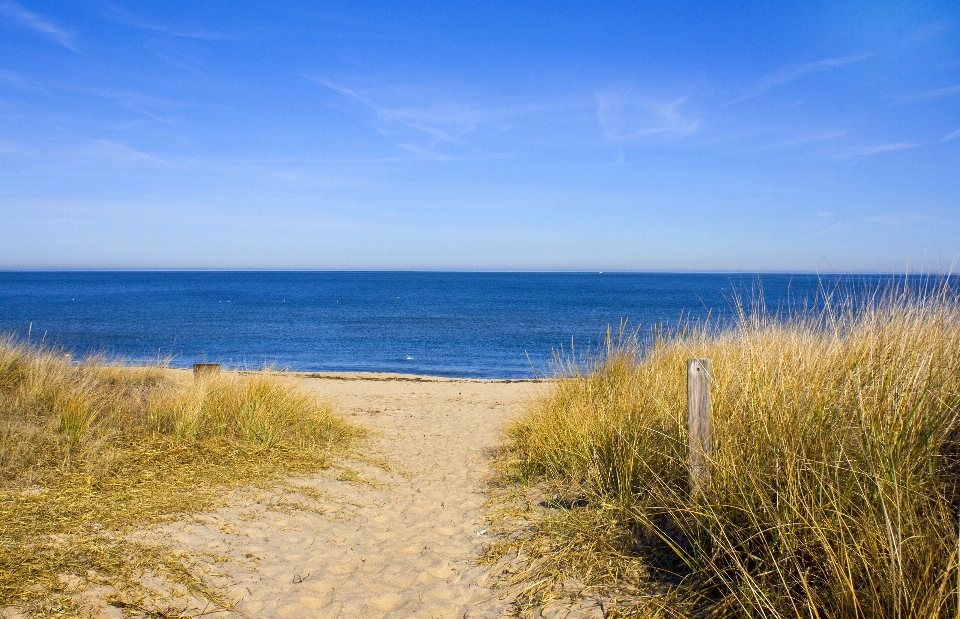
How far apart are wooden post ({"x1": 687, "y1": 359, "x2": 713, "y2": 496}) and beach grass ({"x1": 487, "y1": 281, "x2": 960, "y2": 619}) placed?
122mm

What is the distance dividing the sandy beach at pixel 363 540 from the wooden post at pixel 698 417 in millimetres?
1584

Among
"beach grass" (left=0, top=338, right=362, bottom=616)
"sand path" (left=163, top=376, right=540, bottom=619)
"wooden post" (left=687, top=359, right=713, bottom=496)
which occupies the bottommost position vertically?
"sand path" (left=163, top=376, right=540, bottom=619)

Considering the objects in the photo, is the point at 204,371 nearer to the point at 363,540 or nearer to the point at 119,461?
the point at 119,461

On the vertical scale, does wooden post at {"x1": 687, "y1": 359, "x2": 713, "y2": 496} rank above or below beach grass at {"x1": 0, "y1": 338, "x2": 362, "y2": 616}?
above

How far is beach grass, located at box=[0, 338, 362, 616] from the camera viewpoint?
389 cm

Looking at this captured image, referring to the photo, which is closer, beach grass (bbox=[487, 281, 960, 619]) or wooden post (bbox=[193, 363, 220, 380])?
beach grass (bbox=[487, 281, 960, 619])

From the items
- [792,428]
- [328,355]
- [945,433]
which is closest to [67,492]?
[792,428]

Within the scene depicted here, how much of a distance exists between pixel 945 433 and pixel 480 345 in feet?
89.8

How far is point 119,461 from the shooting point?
6.09 metres

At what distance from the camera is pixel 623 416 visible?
5.69 meters

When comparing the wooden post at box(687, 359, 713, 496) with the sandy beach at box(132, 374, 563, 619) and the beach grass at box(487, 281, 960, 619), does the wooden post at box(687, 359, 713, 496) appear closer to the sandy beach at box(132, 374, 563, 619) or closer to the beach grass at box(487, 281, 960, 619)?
the beach grass at box(487, 281, 960, 619)

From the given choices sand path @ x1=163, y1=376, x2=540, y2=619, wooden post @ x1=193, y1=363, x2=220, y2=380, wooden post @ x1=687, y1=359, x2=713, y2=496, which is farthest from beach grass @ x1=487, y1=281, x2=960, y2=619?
wooden post @ x1=193, y1=363, x2=220, y2=380

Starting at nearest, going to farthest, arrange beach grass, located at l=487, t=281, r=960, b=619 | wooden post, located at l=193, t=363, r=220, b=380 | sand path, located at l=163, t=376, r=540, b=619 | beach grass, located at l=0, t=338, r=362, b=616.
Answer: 1. beach grass, located at l=487, t=281, r=960, b=619
2. beach grass, located at l=0, t=338, r=362, b=616
3. sand path, located at l=163, t=376, r=540, b=619
4. wooden post, located at l=193, t=363, r=220, b=380

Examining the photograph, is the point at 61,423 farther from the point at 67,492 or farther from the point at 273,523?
the point at 273,523
